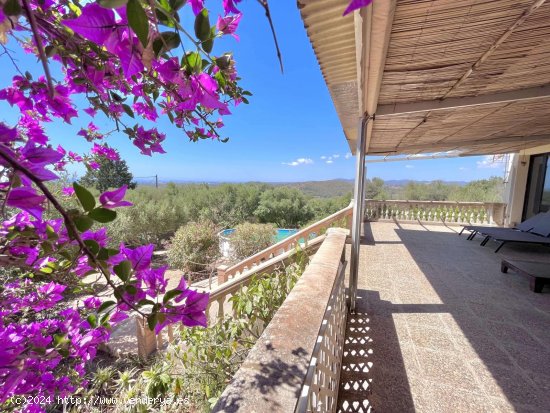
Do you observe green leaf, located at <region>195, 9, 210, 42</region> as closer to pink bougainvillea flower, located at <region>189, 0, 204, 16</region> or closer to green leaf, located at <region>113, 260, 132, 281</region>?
pink bougainvillea flower, located at <region>189, 0, 204, 16</region>

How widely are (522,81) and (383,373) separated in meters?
2.69

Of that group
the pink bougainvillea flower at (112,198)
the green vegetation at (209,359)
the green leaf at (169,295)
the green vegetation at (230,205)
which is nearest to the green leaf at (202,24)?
the pink bougainvillea flower at (112,198)

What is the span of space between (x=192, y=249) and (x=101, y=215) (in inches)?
478

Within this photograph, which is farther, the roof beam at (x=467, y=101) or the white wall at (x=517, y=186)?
the white wall at (x=517, y=186)

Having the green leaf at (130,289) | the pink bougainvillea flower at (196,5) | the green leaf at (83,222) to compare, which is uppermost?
the pink bougainvillea flower at (196,5)

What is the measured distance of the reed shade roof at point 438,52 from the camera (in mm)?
1225

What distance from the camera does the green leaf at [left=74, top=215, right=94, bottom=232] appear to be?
49 centimetres

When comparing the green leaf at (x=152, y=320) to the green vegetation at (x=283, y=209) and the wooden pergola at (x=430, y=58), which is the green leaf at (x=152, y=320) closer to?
the wooden pergola at (x=430, y=58)

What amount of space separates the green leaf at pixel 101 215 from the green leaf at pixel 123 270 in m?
0.15

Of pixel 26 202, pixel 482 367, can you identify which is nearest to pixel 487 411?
pixel 482 367

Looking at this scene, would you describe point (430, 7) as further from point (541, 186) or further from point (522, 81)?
point (541, 186)

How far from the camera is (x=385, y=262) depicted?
466 centimetres

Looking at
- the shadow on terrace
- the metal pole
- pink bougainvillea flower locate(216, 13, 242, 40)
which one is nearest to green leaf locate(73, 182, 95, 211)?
pink bougainvillea flower locate(216, 13, 242, 40)

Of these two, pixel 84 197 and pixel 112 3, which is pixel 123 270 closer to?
pixel 84 197
